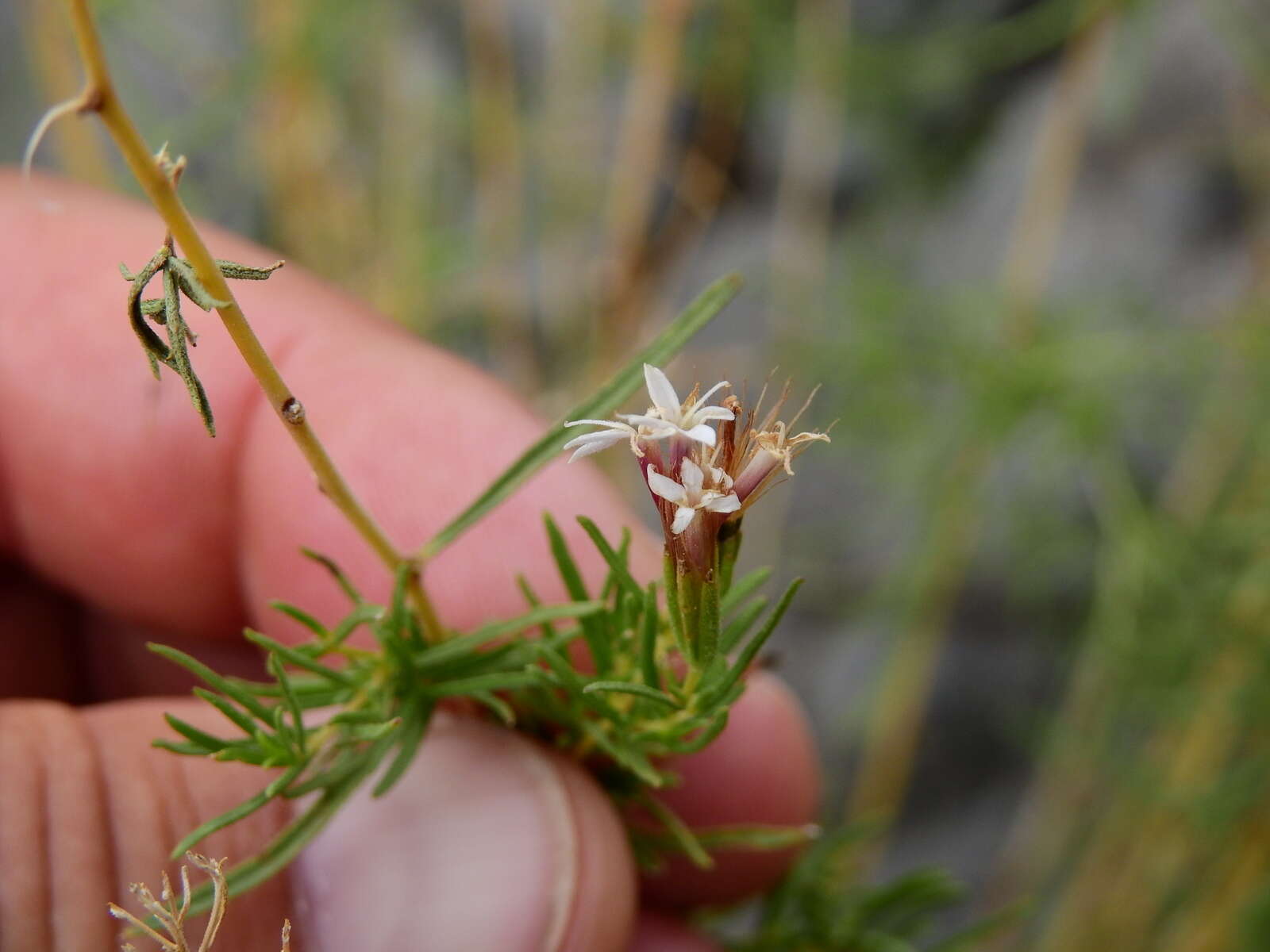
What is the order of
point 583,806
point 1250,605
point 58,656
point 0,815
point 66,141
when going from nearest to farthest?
point 0,815
point 583,806
point 58,656
point 1250,605
point 66,141

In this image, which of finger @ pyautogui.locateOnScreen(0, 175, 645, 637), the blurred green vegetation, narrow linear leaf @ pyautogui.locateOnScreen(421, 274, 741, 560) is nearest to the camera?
narrow linear leaf @ pyautogui.locateOnScreen(421, 274, 741, 560)

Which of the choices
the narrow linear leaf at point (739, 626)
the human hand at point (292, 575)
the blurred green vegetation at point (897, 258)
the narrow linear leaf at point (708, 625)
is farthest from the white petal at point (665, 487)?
the blurred green vegetation at point (897, 258)

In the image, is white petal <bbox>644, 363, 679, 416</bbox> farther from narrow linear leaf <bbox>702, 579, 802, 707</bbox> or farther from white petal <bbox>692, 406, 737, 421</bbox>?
narrow linear leaf <bbox>702, 579, 802, 707</bbox>

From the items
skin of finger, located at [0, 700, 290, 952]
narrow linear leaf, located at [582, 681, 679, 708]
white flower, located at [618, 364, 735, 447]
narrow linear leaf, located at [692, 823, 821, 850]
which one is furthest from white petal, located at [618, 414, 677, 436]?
skin of finger, located at [0, 700, 290, 952]

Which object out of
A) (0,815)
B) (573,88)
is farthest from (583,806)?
(573,88)

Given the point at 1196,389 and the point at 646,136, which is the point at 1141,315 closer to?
the point at 1196,389

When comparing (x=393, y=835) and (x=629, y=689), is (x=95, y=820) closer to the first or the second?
(x=393, y=835)

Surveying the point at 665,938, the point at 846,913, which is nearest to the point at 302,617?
the point at 846,913
